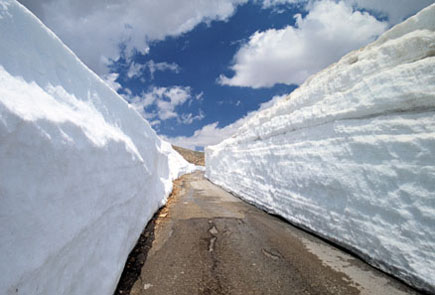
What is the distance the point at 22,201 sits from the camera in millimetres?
1393

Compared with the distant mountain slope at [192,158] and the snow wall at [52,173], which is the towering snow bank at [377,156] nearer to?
the snow wall at [52,173]

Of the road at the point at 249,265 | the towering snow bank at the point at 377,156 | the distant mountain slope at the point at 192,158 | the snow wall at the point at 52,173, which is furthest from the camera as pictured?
the distant mountain slope at the point at 192,158

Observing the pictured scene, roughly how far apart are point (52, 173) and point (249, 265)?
312 centimetres

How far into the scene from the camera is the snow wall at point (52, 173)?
1.35 metres

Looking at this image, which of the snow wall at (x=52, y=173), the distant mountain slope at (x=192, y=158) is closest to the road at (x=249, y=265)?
the snow wall at (x=52, y=173)

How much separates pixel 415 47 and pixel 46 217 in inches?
220

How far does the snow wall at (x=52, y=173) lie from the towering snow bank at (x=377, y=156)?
4112mm

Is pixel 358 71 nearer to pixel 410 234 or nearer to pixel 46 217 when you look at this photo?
pixel 410 234

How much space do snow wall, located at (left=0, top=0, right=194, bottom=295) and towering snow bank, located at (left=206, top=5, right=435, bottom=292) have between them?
411cm

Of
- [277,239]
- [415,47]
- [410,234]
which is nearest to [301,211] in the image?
[277,239]

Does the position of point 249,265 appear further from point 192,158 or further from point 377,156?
point 192,158

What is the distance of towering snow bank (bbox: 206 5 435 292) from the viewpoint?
9.28ft

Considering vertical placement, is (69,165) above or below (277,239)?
above

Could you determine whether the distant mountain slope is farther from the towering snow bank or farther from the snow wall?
the snow wall
